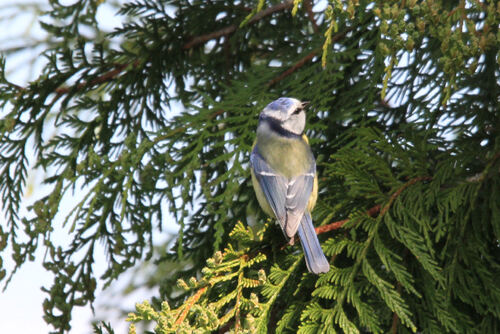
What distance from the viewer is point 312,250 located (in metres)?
2.21

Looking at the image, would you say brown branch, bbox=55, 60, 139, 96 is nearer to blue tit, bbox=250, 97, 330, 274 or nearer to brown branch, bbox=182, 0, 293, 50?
brown branch, bbox=182, 0, 293, 50

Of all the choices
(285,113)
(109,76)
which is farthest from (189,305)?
(109,76)

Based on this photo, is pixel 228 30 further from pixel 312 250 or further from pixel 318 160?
pixel 312 250

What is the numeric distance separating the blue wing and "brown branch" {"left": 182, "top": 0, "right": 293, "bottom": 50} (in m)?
0.90

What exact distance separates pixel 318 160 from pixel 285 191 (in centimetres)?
32

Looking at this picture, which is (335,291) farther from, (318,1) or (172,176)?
(318,1)

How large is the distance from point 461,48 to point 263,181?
3.61 feet

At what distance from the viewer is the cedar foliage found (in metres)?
2.15

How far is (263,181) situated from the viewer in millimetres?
2820

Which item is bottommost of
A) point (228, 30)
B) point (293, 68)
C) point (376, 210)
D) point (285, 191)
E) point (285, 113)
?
point (376, 210)

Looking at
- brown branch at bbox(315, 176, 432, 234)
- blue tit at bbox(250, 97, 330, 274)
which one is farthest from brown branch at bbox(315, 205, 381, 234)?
blue tit at bbox(250, 97, 330, 274)

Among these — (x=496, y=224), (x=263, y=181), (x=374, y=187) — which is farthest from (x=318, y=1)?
(x=496, y=224)

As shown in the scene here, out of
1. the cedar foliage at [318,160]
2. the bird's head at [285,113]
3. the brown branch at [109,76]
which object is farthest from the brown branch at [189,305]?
the brown branch at [109,76]

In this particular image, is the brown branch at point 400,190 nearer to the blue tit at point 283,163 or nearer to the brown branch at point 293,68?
the blue tit at point 283,163
